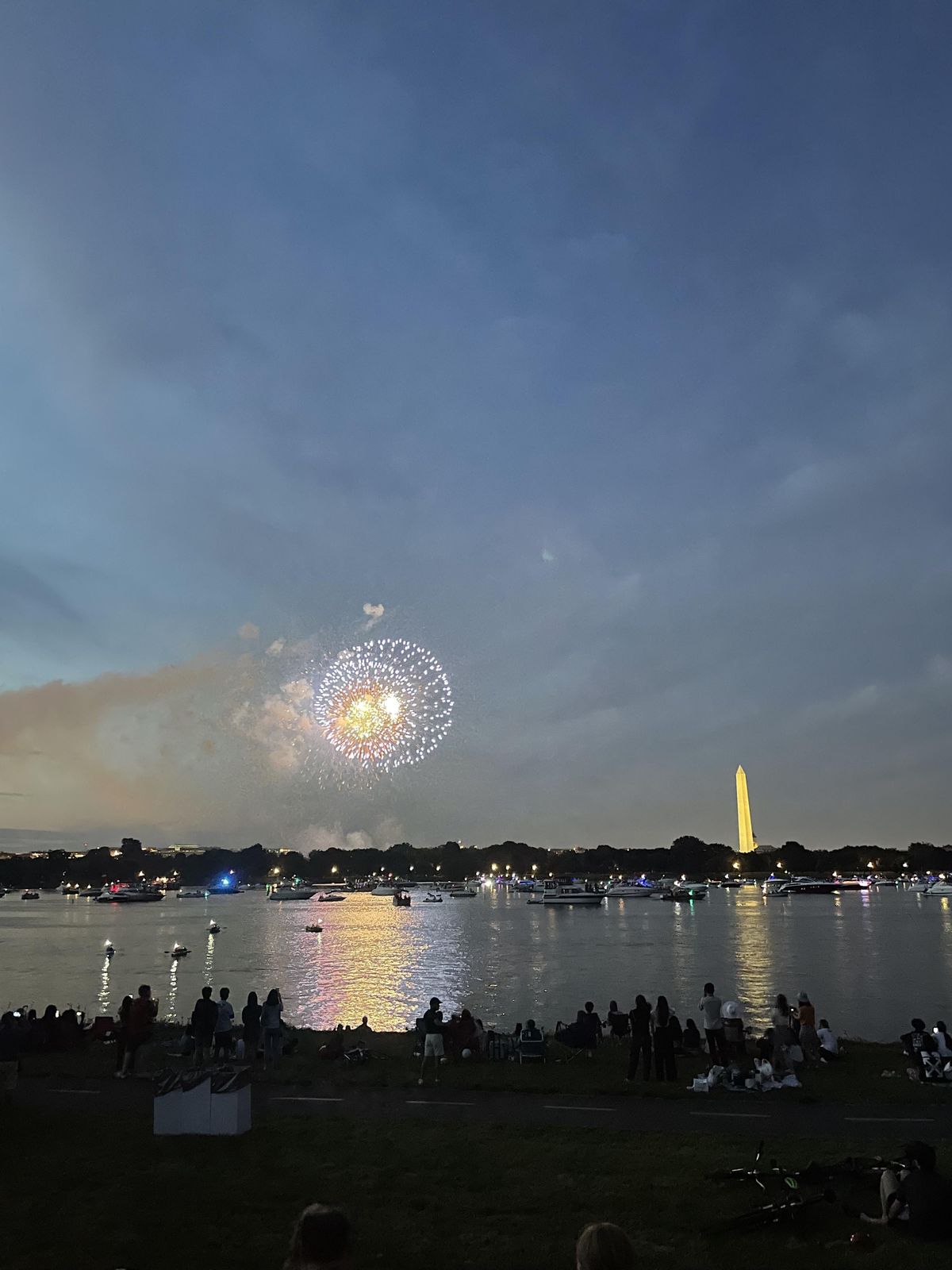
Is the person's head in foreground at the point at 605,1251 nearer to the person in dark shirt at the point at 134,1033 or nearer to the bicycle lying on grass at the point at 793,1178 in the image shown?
the bicycle lying on grass at the point at 793,1178

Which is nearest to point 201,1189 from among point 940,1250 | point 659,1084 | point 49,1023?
point 940,1250

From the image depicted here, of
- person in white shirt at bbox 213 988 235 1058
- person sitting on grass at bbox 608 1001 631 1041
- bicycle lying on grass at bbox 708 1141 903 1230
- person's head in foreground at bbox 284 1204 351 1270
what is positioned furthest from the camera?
person sitting on grass at bbox 608 1001 631 1041

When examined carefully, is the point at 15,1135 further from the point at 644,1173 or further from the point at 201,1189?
the point at 644,1173

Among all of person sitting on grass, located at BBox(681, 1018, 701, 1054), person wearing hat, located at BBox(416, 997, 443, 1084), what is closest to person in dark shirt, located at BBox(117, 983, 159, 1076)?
person wearing hat, located at BBox(416, 997, 443, 1084)

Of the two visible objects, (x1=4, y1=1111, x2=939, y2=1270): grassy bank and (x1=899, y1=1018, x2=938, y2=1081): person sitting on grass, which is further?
(x1=899, y1=1018, x2=938, y2=1081): person sitting on grass

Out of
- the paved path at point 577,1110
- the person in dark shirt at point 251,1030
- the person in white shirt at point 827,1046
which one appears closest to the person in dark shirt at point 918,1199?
the paved path at point 577,1110

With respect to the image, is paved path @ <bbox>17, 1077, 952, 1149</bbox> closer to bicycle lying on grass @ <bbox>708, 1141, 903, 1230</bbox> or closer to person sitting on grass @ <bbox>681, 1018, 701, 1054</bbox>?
bicycle lying on grass @ <bbox>708, 1141, 903, 1230</bbox>

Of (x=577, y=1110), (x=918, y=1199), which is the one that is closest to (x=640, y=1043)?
(x=577, y=1110)
